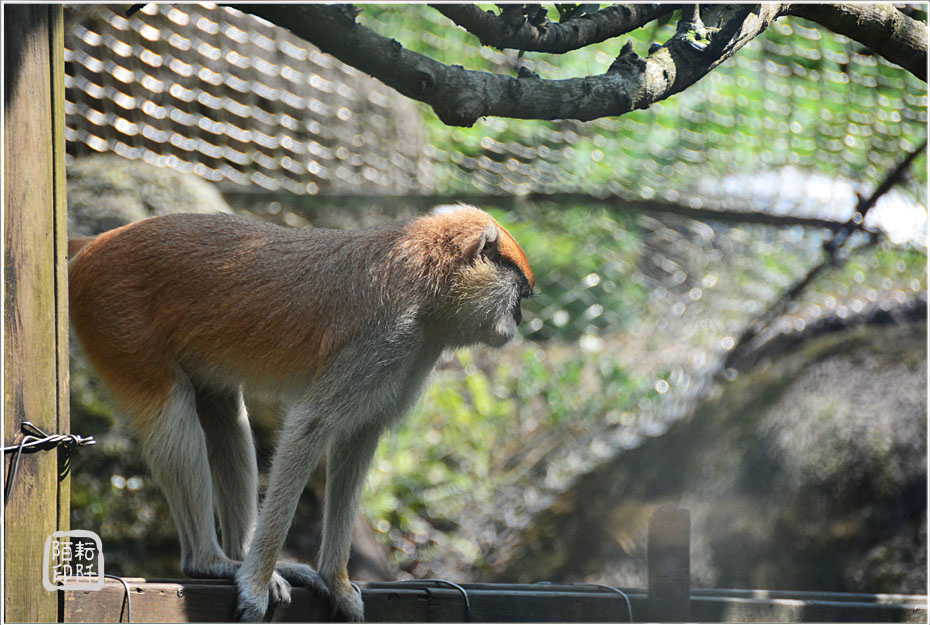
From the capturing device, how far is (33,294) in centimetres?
149

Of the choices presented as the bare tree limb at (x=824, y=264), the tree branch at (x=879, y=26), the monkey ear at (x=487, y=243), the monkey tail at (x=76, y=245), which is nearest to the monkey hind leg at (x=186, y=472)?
the monkey tail at (x=76, y=245)

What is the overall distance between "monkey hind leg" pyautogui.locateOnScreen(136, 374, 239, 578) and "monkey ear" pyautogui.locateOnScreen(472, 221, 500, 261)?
0.76 meters

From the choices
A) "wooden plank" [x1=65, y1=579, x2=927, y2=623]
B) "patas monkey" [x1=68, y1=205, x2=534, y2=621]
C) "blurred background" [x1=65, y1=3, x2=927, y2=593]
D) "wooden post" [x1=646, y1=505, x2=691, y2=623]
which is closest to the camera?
"wooden plank" [x1=65, y1=579, x2=927, y2=623]

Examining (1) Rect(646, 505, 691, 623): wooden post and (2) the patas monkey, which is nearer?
(2) the patas monkey

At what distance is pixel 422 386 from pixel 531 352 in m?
3.48

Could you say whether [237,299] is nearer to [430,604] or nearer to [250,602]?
[250,602]

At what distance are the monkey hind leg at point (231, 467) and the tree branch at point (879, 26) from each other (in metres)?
1.74

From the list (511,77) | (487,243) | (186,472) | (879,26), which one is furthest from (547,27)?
(186,472)

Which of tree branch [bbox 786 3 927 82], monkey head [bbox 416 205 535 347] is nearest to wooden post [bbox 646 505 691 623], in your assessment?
monkey head [bbox 416 205 535 347]

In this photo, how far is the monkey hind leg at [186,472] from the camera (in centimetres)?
195

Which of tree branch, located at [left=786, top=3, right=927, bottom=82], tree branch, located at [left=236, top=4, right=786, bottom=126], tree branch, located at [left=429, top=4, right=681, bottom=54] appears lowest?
tree branch, located at [left=236, top=4, right=786, bottom=126]

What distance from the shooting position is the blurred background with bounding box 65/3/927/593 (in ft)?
10.8

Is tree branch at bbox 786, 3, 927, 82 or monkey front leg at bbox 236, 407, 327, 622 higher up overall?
tree branch at bbox 786, 3, 927, 82

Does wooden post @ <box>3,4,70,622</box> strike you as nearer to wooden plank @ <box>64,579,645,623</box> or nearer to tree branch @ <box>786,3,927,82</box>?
wooden plank @ <box>64,579,645,623</box>
